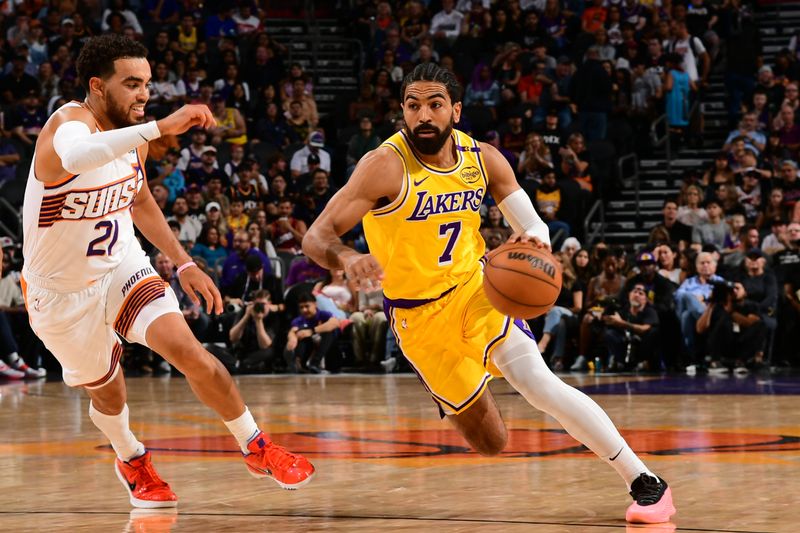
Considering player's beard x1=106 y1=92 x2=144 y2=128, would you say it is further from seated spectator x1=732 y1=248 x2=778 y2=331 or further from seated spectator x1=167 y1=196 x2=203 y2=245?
seated spectator x1=167 y1=196 x2=203 y2=245

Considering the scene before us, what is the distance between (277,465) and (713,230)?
32.3 ft

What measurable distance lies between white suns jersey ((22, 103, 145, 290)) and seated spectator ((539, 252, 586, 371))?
26.9ft

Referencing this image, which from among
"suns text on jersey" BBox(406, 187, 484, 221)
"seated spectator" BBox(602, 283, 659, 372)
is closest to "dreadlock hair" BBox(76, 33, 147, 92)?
"suns text on jersey" BBox(406, 187, 484, 221)

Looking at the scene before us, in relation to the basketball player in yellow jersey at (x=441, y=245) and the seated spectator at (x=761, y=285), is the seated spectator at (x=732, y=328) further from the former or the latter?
the basketball player in yellow jersey at (x=441, y=245)

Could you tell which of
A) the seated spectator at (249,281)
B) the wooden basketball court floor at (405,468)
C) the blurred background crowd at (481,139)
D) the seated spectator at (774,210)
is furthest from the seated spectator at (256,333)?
the seated spectator at (774,210)

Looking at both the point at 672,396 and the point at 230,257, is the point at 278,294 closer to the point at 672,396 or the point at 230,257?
the point at 230,257

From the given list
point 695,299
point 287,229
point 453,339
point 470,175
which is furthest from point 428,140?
point 287,229

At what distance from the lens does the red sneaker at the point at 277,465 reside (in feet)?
17.0

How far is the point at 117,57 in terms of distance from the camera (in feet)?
16.9

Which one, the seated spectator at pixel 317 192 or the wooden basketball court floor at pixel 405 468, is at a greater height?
the wooden basketball court floor at pixel 405 468

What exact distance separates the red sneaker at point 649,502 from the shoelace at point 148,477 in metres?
2.00

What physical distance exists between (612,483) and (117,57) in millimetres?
2868

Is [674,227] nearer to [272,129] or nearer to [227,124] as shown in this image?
[272,129]

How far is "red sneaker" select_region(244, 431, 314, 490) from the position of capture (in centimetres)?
519
